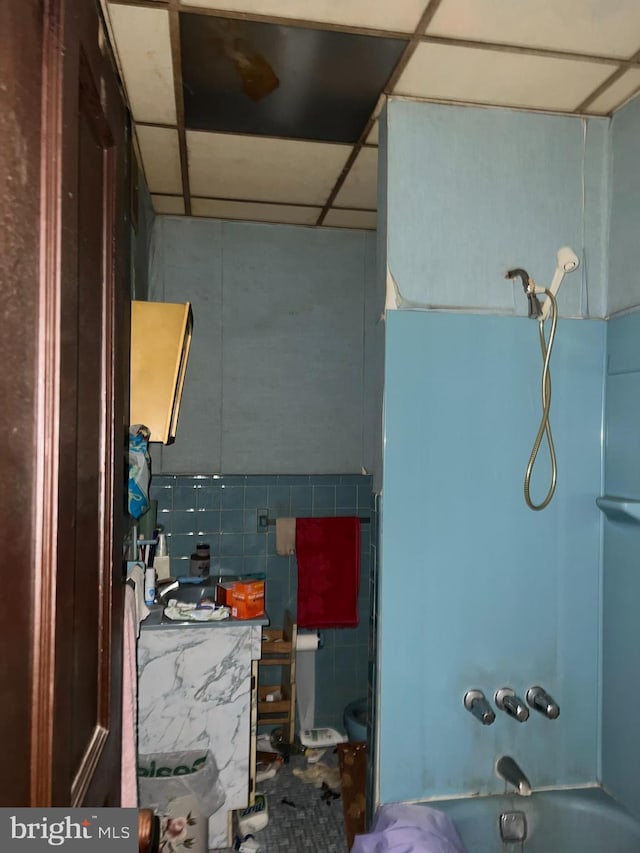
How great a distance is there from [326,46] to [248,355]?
154cm

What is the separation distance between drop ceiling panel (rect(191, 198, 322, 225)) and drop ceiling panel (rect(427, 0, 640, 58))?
127 centimetres

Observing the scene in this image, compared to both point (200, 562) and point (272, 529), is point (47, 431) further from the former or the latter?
point (272, 529)

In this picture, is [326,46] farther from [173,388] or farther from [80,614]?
[80,614]

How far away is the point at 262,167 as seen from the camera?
2217 mm

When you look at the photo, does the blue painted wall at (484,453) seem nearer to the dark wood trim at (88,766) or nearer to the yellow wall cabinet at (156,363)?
the yellow wall cabinet at (156,363)

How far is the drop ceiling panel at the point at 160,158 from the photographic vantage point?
6.42ft

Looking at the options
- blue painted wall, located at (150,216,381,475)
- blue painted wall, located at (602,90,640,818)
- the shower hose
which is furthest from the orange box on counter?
blue painted wall, located at (602,90,640,818)

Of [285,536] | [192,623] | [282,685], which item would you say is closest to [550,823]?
[192,623]

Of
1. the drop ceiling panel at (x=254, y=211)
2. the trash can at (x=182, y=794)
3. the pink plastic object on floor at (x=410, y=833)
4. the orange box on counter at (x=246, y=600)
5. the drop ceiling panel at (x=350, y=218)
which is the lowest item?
the trash can at (x=182, y=794)

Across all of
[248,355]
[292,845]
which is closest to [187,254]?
[248,355]

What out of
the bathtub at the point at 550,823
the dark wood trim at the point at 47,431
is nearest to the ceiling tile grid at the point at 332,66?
the dark wood trim at the point at 47,431

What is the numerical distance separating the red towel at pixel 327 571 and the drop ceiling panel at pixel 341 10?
205cm

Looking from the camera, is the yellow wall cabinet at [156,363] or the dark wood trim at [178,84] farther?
the yellow wall cabinet at [156,363]

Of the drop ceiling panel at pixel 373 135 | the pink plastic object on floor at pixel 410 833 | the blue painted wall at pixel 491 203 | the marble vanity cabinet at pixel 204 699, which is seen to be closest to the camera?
the pink plastic object on floor at pixel 410 833
